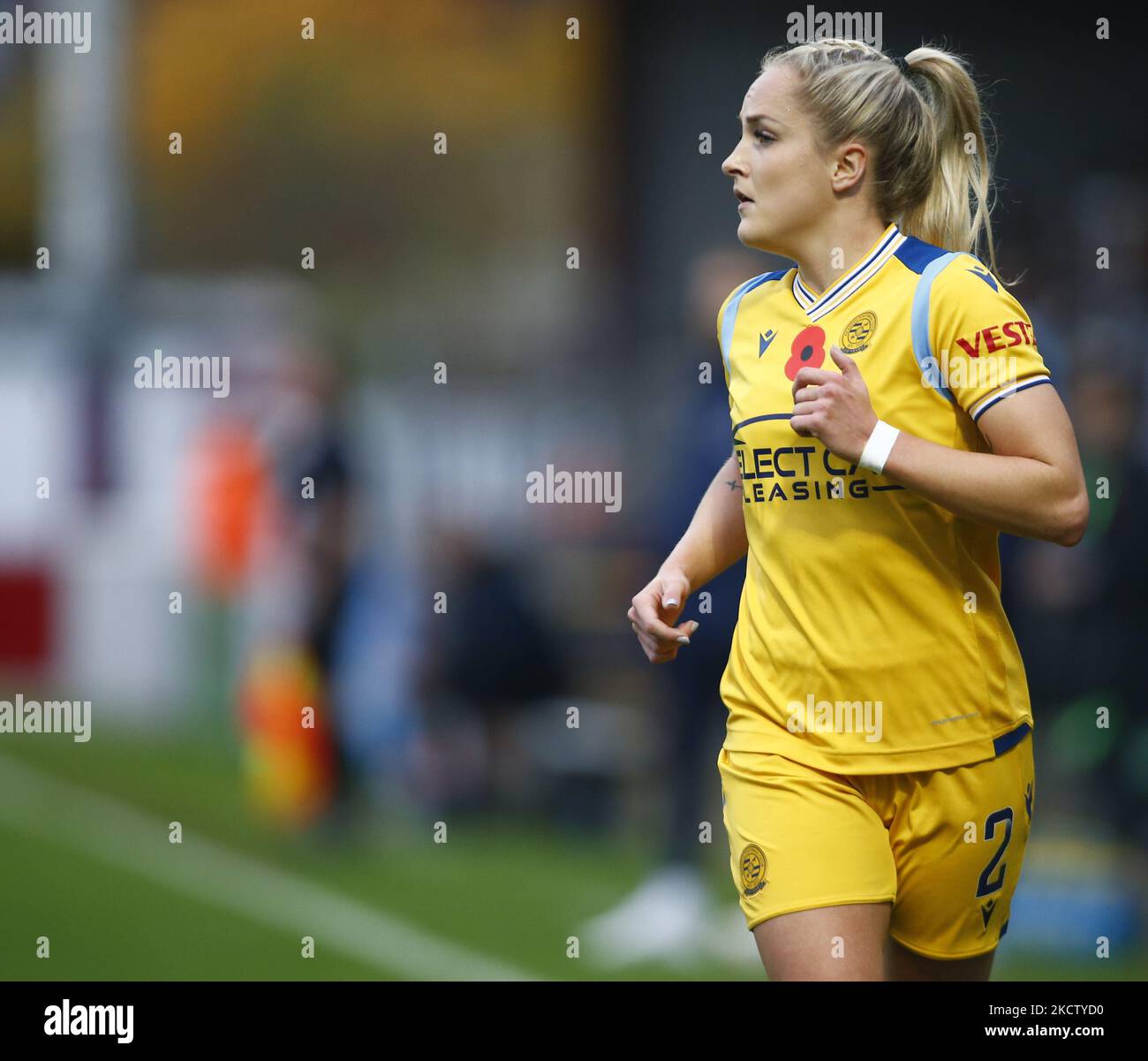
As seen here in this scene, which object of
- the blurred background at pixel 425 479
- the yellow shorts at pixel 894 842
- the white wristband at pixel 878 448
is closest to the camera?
the white wristband at pixel 878 448

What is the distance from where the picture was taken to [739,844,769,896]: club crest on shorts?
3.49m

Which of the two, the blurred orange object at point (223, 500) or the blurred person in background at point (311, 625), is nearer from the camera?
the blurred person in background at point (311, 625)

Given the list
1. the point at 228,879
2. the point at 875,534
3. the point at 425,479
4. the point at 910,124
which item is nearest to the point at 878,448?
the point at 875,534

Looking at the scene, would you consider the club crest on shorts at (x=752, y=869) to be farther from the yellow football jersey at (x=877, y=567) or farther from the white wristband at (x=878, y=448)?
the white wristband at (x=878, y=448)

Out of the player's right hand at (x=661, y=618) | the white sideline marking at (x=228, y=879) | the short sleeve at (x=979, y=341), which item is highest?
the short sleeve at (x=979, y=341)

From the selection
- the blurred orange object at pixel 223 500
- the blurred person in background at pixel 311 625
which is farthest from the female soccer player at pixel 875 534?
the blurred orange object at pixel 223 500

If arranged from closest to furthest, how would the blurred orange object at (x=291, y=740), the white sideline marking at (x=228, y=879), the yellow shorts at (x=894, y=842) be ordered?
the yellow shorts at (x=894, y=842), the white sideline marking at (x=228, y=879), the blurred orange object at (x=291, y=740)

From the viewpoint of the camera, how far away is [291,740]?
387 inches

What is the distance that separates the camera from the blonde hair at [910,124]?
3541mm

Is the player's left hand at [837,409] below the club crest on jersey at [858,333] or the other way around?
below

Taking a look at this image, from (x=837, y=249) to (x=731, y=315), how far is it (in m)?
0.32

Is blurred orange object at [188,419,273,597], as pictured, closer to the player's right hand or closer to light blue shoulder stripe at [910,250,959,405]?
the player's right hand

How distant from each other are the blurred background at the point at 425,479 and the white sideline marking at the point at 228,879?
1.6 inches
